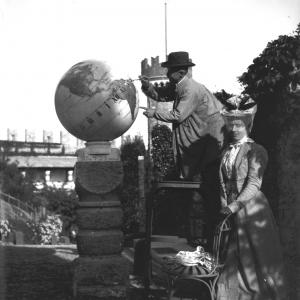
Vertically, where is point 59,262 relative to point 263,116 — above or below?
below

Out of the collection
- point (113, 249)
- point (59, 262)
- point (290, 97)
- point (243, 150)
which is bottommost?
point (59, 262)

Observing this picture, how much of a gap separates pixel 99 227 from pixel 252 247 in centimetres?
331

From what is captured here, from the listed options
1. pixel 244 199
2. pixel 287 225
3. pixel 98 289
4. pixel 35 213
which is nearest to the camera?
pixel 244 199

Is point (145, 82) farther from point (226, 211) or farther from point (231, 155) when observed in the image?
point (226, 211)

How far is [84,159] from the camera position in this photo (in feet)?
23.3

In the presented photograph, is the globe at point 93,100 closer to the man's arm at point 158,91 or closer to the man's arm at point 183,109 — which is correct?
the man's arm at point 158,91

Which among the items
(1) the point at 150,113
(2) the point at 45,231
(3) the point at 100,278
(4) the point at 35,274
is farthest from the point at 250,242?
(2) the point at 45,231

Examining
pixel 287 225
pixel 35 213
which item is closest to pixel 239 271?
pixel 287 225

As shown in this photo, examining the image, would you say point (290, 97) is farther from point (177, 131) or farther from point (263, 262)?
point (263, 262)

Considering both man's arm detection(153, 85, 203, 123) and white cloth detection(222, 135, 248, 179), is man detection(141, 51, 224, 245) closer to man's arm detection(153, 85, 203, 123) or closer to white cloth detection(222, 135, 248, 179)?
man's arm detection(153, 85, 203, 123)

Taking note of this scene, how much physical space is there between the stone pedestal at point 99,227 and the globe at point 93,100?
35 cm

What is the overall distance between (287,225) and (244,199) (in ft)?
2.97

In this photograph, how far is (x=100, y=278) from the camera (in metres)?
6.82

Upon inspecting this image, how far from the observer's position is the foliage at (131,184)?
23.3 m
